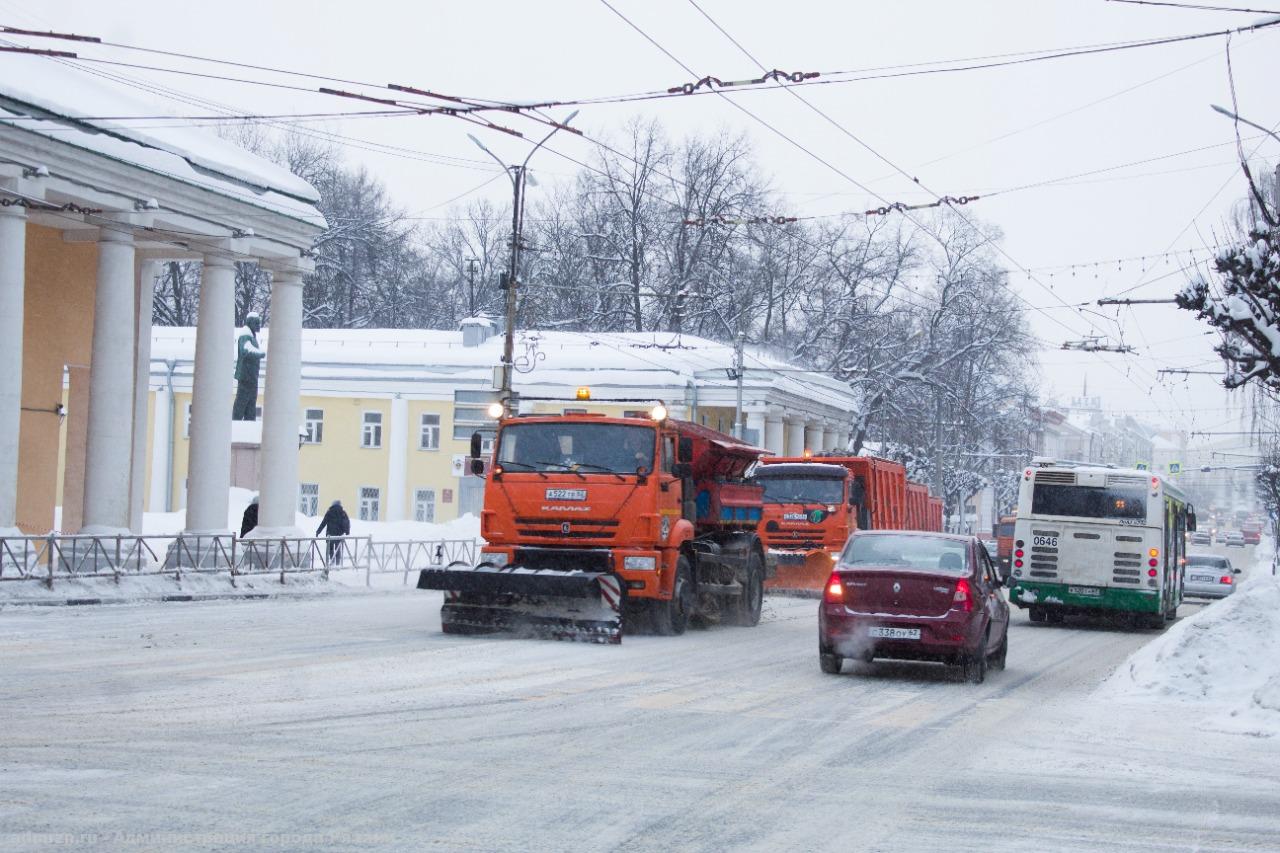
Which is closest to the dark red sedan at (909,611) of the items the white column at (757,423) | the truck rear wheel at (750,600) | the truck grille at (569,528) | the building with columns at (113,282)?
the truck grille at (569,528)

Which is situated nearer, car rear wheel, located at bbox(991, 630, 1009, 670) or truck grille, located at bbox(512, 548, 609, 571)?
car rear wheel, located at bbox(991, 630, 1009, 670)

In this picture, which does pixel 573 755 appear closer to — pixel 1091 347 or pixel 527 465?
pixel 527 465

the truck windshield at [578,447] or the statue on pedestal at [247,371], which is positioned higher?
the statue on pedestal at [247,371]

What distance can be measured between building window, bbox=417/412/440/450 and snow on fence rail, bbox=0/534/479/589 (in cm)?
2682

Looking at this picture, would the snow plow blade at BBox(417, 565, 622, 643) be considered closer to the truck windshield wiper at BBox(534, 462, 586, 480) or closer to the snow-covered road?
the snow-covered road

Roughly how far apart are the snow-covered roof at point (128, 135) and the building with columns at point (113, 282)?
1.4 inches

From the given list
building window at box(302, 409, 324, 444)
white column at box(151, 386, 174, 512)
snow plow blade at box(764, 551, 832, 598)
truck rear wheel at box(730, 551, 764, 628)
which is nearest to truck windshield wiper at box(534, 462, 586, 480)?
truck rear wheel at box(730, 551, 764, 628)

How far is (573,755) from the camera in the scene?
33.7 ft

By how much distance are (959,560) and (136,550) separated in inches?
631

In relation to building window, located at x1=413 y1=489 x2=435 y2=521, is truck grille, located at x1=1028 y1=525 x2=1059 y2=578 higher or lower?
higher

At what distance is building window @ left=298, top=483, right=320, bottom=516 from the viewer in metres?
63.3

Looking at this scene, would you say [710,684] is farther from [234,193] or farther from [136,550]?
[234,193]

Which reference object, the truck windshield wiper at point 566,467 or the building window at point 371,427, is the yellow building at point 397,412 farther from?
the truck windshield wiper at point 566,467

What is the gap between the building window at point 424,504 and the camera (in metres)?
62.2
